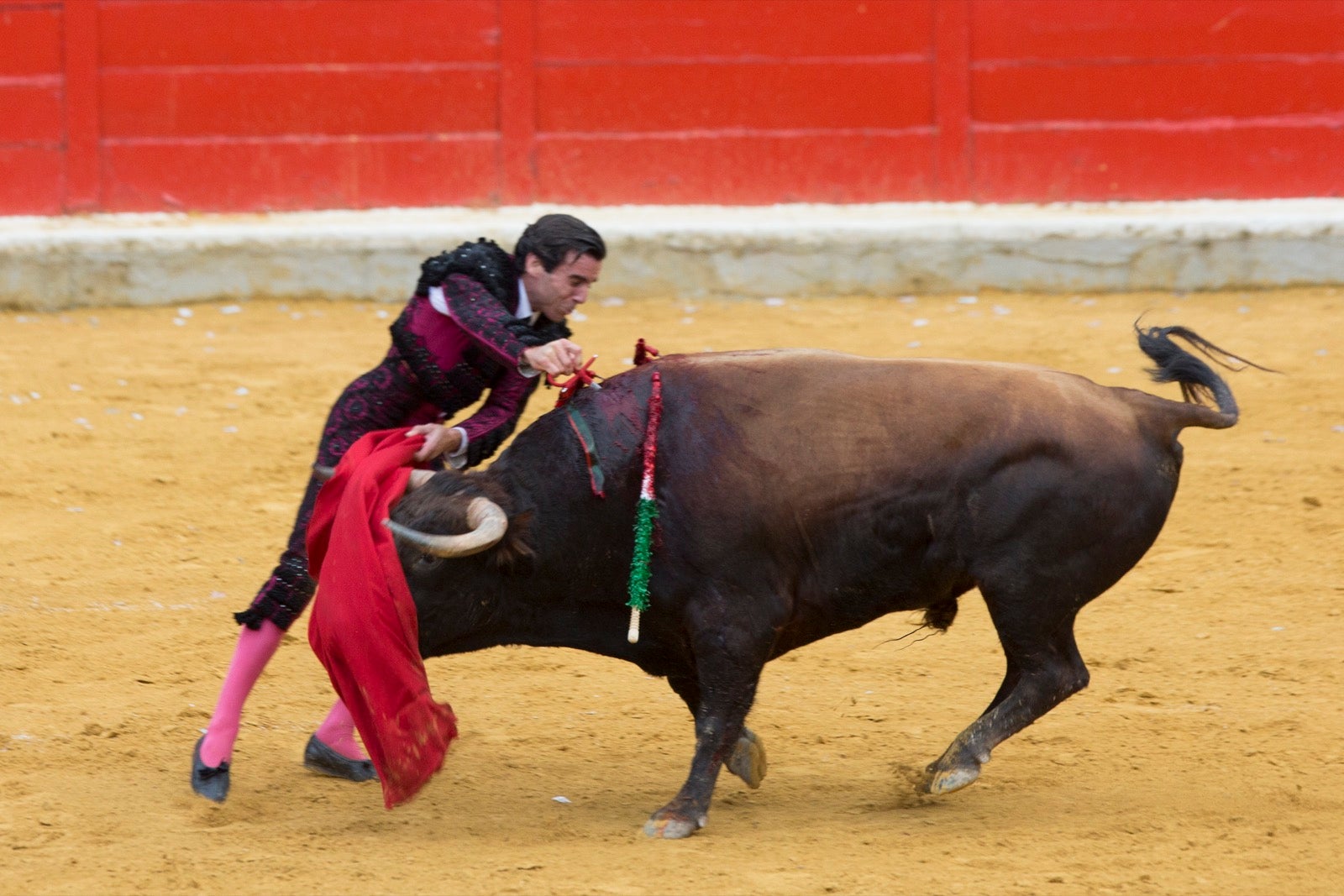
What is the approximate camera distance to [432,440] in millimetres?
3990

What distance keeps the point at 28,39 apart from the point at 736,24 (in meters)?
4.03

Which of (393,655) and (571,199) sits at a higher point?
(571,199)

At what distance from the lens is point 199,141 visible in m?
10.1

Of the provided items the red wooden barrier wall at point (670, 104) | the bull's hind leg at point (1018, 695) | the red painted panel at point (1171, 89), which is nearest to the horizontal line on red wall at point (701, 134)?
the red wooden barrier wall at point (670, 104)

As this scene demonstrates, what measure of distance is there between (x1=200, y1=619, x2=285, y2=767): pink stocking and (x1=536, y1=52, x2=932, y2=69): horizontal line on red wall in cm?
659

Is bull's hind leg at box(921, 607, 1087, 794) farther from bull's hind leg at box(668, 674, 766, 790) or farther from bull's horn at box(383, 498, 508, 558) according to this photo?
bull's horn at box(383, 498, 508, 558)

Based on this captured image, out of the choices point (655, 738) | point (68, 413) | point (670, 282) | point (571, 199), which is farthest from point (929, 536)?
point (571, 199)

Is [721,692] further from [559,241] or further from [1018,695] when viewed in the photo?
[559,241]

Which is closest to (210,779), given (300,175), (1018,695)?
(1018,695)

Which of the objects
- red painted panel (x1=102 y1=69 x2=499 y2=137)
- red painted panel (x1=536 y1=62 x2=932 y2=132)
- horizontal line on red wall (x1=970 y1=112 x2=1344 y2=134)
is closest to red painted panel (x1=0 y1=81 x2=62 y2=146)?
red painted panel (x1=102 y1=69 x2=499 y2=137)

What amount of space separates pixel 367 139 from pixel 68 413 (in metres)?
3.08

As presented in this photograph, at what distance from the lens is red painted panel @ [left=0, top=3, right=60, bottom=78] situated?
32.5 feet

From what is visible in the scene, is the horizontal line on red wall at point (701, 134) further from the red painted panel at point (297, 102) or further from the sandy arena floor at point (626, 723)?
the sandy arena floor at point (626, 723)

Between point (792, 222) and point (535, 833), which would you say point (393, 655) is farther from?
point (792, 222)
